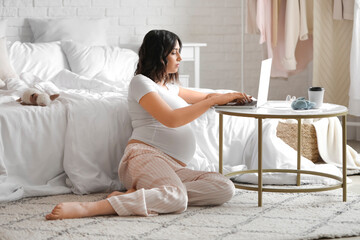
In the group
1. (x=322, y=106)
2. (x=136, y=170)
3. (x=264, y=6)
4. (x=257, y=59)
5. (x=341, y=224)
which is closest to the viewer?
(x=341, y=224)

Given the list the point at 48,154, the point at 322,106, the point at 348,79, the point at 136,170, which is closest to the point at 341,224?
the point at 322,106

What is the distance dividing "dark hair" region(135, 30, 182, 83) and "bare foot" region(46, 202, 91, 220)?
2.24 feet

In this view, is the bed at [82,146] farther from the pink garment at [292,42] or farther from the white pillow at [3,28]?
the pink garment at [292,42]

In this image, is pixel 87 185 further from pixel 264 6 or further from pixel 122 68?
pixel 264 6

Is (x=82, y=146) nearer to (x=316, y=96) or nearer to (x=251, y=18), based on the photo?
(x=316, y=96)

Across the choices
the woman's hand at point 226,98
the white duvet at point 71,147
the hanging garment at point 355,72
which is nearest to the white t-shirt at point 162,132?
the woman's hand at point 226,98

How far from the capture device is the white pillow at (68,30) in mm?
4699

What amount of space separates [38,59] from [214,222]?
2345 mm

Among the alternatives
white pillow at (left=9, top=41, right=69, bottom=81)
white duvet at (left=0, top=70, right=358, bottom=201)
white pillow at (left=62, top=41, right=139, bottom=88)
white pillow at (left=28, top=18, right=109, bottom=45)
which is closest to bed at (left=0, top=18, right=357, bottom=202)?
white duvet at (left=0, top=70, right=358, bottom=201)

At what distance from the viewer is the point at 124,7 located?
5160mm

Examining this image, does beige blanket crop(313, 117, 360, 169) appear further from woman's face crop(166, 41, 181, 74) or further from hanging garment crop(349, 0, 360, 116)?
woman's face crop(166, 41, 181, 74)

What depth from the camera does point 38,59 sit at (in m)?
4.27

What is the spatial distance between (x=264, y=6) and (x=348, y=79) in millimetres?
899

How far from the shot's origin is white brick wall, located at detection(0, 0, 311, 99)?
195 inches
